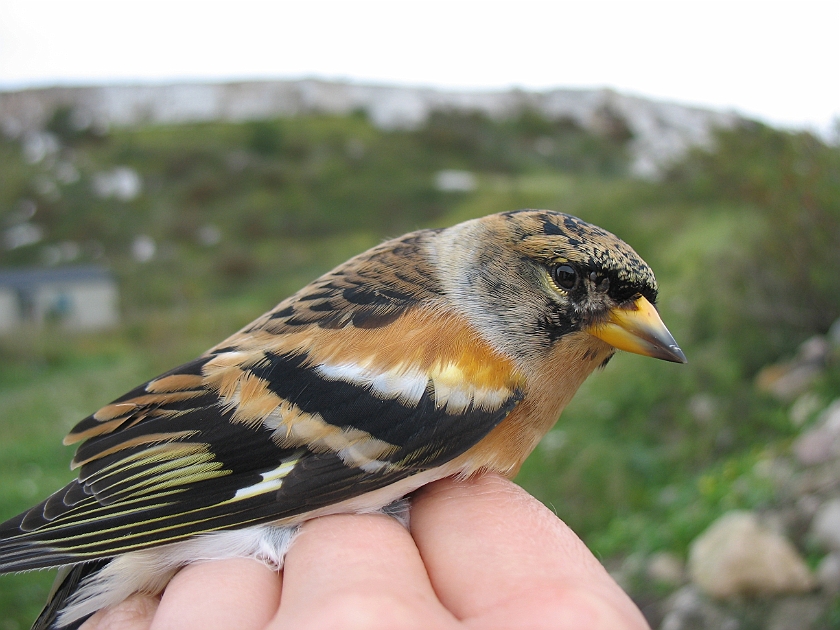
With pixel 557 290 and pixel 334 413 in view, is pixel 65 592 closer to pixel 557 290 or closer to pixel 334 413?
pixel 334 413

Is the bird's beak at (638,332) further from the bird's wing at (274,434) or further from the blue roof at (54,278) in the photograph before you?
the blue roof at (54,278)

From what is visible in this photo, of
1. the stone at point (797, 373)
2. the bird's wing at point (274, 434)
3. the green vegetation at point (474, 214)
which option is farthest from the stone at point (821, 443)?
the bird's wing at point (274, 434)

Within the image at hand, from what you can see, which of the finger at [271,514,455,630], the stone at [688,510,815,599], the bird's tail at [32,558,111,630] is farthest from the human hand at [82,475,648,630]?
the stone at [688,510,815,599]

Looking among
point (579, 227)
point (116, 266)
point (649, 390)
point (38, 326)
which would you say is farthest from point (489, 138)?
point (579, 227)

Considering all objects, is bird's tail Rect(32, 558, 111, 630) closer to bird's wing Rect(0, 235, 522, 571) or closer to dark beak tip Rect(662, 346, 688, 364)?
bird's wing Rect(0, 235, 522, 571)

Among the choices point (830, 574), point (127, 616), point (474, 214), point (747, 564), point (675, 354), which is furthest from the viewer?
point (474, 214)

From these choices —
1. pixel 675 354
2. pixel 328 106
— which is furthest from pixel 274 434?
pixel 328 106

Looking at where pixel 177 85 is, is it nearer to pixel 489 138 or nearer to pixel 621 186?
pixel 489 138
